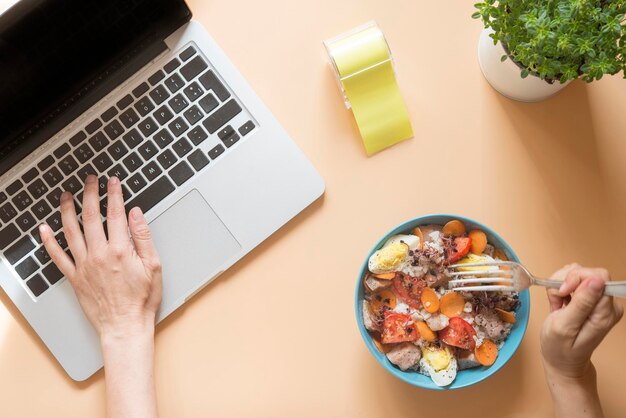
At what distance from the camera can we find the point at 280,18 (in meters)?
0.96

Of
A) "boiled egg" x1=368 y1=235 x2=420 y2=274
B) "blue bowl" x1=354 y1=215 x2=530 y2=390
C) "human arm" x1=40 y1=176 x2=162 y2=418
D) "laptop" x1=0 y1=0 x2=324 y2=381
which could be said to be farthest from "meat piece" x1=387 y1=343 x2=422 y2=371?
"human arm" x1=40 y1=176 x2=162 y2=418

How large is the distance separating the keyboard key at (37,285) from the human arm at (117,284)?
0.12 ft

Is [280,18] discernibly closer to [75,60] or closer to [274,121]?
[274,121]

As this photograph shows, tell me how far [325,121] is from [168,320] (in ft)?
1.31

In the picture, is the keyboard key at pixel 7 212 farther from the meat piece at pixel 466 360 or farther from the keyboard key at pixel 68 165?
the meat piece at pixel 466 360

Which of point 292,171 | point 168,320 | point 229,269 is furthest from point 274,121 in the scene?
point 168,320

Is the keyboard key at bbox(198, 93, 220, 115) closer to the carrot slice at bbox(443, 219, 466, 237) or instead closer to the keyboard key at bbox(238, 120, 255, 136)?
the keyboard key at bbox(238, 120, 255, 136)

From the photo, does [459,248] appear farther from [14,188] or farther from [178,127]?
[14,188]

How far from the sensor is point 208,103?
0.91 meters

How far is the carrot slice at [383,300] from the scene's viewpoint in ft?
2.90

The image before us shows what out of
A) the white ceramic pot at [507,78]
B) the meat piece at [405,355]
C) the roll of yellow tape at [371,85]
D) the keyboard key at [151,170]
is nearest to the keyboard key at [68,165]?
the keyboard key at [151,170]

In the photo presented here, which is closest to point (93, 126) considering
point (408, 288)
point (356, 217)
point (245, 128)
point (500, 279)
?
point (245, 128)

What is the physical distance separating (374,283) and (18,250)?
1.74 feet

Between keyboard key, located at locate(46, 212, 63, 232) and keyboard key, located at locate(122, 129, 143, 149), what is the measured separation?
150 mm
